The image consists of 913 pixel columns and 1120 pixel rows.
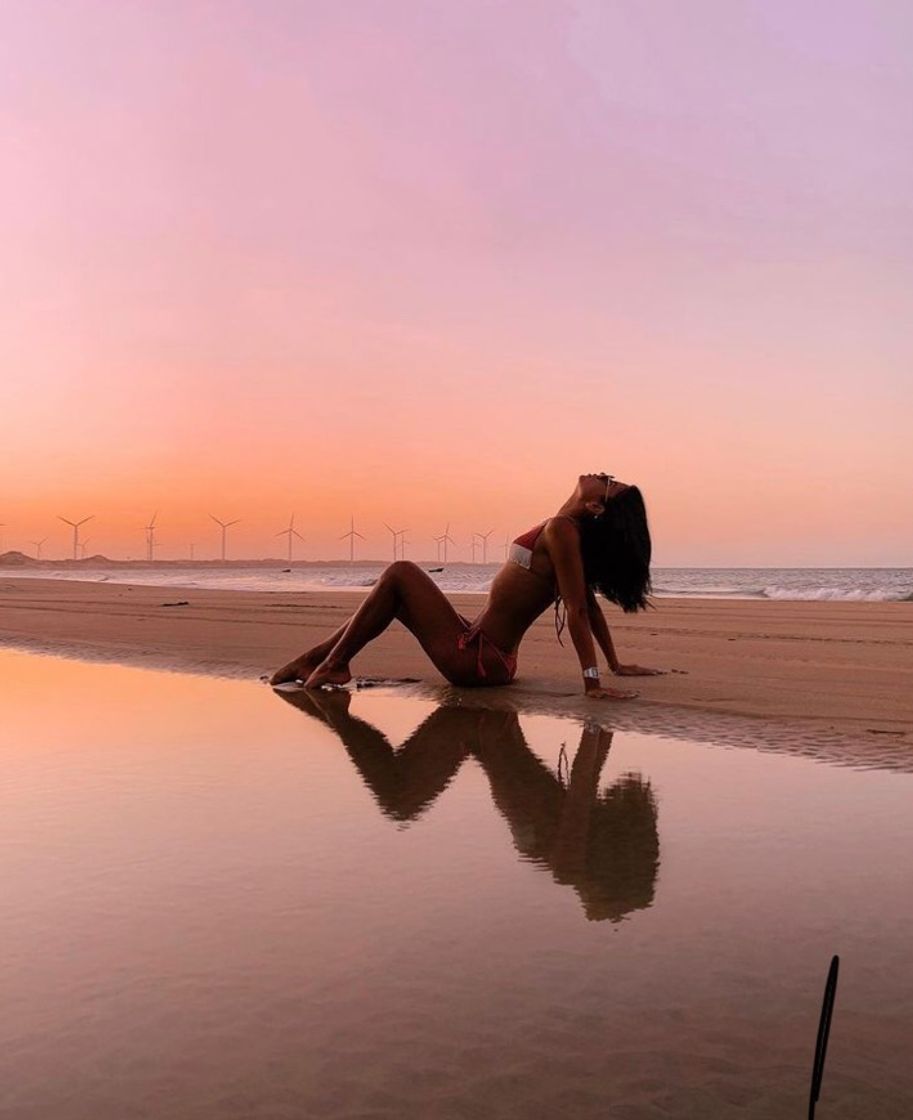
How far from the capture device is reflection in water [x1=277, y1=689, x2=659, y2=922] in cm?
285

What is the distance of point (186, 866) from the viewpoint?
9.52 ft

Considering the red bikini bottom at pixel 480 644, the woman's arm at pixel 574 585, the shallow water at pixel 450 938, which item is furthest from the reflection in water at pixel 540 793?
the red bikini bottom at pixel 480 644

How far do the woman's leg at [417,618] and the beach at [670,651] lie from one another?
49cm

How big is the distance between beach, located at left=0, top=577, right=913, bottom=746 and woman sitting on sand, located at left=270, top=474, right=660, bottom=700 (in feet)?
1.42

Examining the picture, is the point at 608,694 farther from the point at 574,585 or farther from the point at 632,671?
the point at 632,671

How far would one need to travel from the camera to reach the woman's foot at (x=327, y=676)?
24.3 ft

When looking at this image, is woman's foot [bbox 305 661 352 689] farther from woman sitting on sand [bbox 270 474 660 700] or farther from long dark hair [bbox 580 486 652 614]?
long dark hair [bbox 580 486 652 614]

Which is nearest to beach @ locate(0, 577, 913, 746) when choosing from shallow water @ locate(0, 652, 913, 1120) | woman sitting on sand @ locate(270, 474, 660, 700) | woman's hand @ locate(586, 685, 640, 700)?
woman's hand @ locate(586, 685, 640, 700)

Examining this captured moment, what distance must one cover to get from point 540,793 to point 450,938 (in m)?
1.69

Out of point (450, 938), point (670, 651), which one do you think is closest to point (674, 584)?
Result: point (670, 651)

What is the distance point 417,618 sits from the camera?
7262 millimetres

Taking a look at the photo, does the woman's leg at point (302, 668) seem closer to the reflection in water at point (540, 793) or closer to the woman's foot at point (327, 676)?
the woman's foot at point (327, 676)

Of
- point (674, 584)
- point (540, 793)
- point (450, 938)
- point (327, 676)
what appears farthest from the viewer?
point (674, 584)

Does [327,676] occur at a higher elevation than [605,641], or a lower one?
lower
